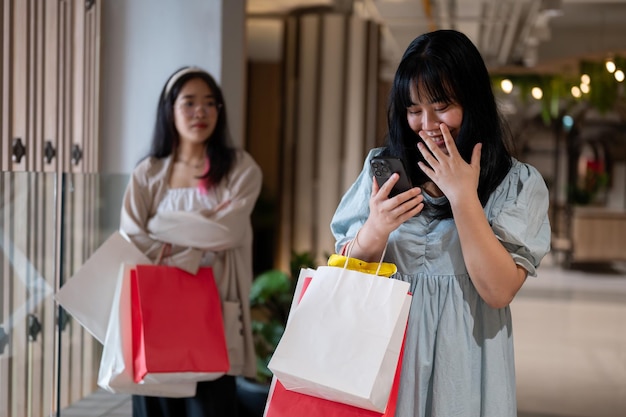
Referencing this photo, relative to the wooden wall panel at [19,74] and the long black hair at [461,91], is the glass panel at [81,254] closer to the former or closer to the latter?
Answer: the wooden wall panel at [19,74]

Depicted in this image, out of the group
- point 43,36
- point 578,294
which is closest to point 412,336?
point 43,36

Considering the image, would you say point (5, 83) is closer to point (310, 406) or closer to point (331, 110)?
point (310, 406)

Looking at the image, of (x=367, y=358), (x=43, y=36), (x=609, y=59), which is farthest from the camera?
(x=609, y=59)

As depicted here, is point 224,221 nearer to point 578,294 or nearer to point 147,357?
point 147,357

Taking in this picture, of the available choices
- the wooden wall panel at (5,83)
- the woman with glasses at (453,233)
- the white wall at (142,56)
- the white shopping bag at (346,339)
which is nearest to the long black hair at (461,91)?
the woman with glasses at (453,233)

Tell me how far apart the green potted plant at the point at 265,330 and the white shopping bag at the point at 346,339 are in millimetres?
2459

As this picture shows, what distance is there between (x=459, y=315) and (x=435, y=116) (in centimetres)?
41

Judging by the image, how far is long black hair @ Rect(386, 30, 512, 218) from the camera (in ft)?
5.39

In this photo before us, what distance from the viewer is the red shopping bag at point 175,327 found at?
2.66 metres

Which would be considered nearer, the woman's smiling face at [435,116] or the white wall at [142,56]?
the woman's smiling face at [435,116]

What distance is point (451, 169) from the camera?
159 cm

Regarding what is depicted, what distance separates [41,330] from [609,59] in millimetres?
7816

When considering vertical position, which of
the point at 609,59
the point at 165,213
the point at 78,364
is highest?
the point at 609,59

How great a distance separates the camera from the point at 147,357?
263 centimetres
